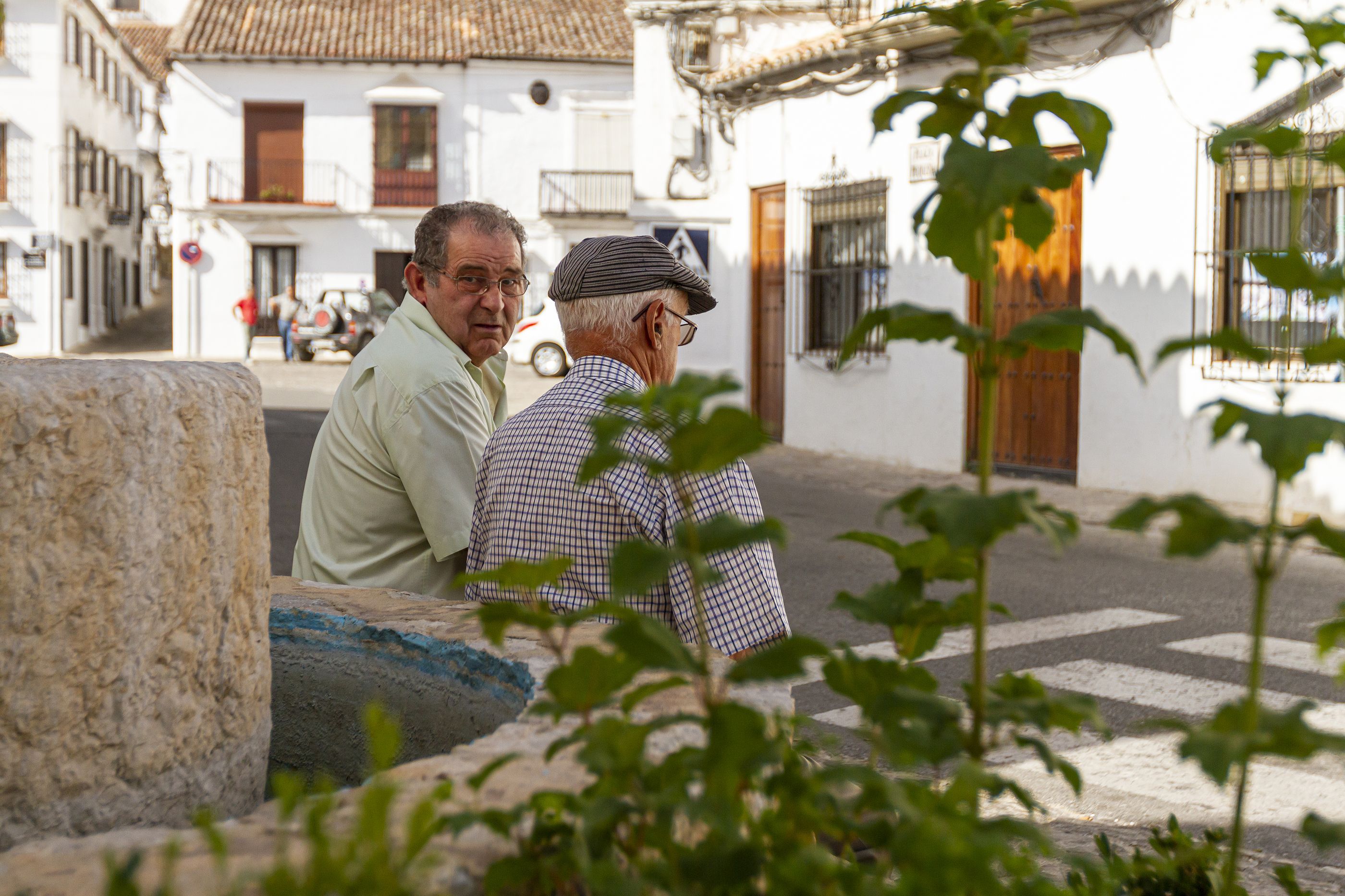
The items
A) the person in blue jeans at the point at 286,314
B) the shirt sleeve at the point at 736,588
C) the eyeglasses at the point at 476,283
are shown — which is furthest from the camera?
the person in blue jeans at the point at 286,314

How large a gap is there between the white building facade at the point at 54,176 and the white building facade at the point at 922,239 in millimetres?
21403

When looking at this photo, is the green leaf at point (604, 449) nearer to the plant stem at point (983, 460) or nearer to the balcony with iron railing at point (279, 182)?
the plant stem at point (983, 460)

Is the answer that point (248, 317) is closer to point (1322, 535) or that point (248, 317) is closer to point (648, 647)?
point (648, 647)

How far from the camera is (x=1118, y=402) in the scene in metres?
11.1

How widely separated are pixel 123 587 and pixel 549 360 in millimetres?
23143

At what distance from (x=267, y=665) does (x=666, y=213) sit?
15.9m

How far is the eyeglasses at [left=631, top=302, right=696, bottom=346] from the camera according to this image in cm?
294

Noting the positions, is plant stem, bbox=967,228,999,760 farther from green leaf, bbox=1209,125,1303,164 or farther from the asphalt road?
green leaf, bbox=1209,125,1303,164

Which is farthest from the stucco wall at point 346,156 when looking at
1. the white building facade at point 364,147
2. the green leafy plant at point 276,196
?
the green leafy plant at point 276,196

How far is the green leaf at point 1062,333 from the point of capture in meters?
1.11

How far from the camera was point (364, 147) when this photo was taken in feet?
113

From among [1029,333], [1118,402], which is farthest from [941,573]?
[1118,402]

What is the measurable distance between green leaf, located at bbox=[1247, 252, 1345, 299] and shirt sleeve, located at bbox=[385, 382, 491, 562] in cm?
216

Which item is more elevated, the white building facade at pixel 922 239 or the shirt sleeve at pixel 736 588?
the white building facade at pixel 922 239
